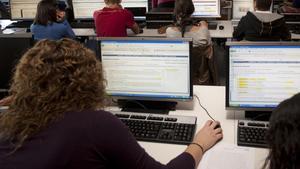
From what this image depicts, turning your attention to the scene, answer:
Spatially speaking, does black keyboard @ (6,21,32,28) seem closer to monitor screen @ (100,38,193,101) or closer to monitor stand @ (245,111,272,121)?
monitor screen @ (100,38,193,101)

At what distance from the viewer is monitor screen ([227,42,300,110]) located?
5.12ft

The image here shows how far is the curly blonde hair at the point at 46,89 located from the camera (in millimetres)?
1100

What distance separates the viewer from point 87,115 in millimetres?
1104

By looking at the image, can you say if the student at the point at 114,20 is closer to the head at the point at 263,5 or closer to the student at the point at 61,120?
the head at the point at 263,5

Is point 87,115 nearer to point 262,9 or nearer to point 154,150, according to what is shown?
point 154,150

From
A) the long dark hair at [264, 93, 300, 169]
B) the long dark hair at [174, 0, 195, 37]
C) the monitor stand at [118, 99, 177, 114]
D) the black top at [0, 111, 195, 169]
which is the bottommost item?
the monitor stand at [118, 99, 177, 114]

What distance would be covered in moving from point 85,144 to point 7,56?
1059mm

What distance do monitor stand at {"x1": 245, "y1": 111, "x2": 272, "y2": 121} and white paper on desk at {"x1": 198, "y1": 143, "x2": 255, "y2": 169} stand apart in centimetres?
26

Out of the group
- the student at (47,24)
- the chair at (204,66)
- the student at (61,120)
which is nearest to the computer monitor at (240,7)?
the chair at (204,66)

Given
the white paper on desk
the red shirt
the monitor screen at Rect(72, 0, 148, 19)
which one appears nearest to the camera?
the white paper on desk

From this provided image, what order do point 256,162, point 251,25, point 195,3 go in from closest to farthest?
1. point 256,162
2. point 251,25
3. point 195,3

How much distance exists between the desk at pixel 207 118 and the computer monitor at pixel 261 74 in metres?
0.10

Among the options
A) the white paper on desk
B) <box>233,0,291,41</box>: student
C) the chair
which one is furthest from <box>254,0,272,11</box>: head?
the white paper on desk

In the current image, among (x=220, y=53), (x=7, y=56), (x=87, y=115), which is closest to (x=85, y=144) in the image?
(x=87, y=115)
